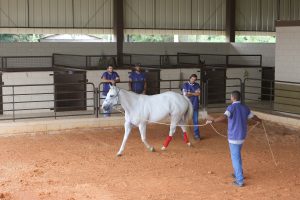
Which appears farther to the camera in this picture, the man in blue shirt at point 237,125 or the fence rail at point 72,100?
the fence rail at point 72,100

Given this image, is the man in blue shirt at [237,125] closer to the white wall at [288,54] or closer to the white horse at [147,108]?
the white horse at [147,108]

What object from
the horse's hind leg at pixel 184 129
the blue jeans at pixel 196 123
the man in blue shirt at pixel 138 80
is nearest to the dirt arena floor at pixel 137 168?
the horse's hind leg at pixel 184 129

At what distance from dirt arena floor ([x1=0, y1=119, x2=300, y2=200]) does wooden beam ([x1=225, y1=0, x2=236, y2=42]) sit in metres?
8.71

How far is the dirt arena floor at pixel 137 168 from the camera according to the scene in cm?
714

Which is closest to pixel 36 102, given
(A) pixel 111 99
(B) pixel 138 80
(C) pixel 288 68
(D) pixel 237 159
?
(B) pixel 138 80

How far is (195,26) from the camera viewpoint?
19609 millimetres

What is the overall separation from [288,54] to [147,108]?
5.51 metres

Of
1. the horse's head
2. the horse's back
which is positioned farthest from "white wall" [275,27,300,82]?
the horse's head

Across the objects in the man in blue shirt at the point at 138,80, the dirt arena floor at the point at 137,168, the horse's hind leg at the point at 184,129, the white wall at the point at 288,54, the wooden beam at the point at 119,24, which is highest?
the wooden beam at the point at 119,24

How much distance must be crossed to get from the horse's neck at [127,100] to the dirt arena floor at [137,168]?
880 millimetres

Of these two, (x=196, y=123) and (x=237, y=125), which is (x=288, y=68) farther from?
(x=237, y=125)

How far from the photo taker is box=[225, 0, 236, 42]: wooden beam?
776 inches

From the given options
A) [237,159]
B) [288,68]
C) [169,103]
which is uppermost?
[288,68]

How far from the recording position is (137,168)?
8500 millimetres
